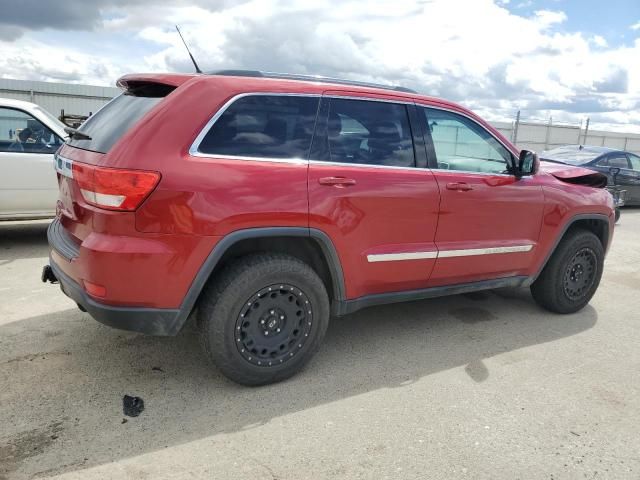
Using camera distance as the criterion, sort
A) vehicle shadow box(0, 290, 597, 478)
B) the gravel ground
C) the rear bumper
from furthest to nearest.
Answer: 1. the rear bumper
2. vehicle shadow box(0, 290, 597, 478)
3. the gravel ground

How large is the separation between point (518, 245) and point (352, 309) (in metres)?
1.64

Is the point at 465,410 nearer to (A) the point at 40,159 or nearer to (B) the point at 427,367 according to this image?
(B) the point at 427,367

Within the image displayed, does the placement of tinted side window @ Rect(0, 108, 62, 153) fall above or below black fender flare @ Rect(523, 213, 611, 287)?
above

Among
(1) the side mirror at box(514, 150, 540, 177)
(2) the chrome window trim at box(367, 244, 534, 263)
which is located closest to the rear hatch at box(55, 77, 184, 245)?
(2) the chrome window trim at box(367, 244, 534, 263)

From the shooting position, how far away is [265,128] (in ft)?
9.86

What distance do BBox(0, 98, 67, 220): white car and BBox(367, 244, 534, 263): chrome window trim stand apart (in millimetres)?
4743

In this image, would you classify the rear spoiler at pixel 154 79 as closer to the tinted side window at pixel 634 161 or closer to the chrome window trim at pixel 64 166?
the chrome window trim at pixel 64 166

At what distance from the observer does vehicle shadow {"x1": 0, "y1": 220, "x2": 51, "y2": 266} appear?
237 inches

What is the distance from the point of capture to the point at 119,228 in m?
2.63

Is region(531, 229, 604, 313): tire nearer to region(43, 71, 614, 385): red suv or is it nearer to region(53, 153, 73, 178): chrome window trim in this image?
region(43, 71, 614, 385): red suv

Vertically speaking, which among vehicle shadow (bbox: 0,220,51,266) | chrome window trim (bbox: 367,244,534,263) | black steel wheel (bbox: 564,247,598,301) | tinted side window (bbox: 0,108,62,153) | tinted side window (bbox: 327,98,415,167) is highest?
tinted side window (bbox: 327,98,415,167)

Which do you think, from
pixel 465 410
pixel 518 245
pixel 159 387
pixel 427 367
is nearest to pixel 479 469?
pixel 465 410

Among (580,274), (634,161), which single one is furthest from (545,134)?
(580,274)

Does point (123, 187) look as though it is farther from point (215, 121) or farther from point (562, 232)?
point (562, 232)
